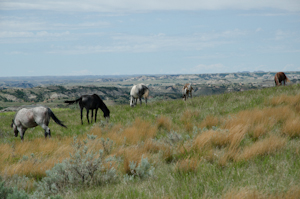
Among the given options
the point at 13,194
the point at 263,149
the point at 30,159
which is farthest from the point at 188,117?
the point at 13,194

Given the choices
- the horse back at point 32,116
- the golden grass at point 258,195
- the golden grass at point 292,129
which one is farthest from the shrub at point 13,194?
the horse back at point 32,116

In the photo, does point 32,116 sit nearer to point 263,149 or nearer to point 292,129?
point 263,149

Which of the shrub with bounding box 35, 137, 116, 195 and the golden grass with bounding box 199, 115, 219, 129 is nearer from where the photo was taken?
the shrub with bounding box 35, 137, 116, 195

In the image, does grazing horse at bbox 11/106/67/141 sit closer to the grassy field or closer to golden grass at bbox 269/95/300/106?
the grassy field

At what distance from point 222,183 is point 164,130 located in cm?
525

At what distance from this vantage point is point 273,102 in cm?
999

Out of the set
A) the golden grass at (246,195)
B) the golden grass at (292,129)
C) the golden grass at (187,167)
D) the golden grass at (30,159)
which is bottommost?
the golden grass at (30,159)

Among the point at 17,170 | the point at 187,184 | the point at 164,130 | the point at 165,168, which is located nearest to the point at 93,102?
the point at 164,130

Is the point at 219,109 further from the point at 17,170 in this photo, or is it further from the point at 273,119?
the point at 17,170

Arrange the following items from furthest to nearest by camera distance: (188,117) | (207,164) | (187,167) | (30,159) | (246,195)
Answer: (188,117) < (30,159) < (207,164) < (187,167) < (246,195)

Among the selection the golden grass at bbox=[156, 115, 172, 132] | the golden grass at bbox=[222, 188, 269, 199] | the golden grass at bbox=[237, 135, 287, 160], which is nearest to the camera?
the golden grass at bbox=[222, 188, 269, 199]

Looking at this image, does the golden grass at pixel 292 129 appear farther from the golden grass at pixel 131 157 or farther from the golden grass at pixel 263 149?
the golden grass at pixel 131 157

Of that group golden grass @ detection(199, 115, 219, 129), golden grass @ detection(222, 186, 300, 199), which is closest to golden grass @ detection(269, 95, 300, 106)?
golden grass @ detection(199, 115, 219, 129)

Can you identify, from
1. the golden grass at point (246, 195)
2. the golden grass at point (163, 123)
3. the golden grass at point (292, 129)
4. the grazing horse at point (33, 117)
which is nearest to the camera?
the golden grass at point (246, 195)
